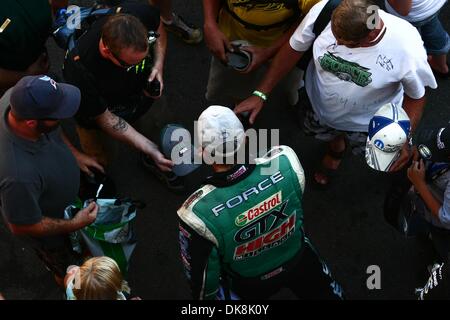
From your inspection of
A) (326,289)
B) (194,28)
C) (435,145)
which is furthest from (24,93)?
(194,28)

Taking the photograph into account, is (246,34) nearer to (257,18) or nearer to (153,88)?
(257,18)

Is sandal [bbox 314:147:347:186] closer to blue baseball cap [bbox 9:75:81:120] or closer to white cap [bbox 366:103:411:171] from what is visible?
white cap [bbox 366:103:411:171]

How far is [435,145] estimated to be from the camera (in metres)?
3.01

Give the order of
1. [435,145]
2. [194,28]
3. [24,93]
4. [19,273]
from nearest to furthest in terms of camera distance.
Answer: [24,93]
[435,145]
[19,273]
[194,28]

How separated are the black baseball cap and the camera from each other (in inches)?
69.1

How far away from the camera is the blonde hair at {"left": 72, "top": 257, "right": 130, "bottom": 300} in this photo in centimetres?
256

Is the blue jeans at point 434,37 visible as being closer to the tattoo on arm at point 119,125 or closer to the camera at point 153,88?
the camera at point 153,88

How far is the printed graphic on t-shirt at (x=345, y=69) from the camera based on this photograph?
3209 mm

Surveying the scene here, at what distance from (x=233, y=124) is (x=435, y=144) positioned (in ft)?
3.79

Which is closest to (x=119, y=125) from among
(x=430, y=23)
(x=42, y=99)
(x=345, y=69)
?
(x=42, y=99)

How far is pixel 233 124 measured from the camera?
110 inches

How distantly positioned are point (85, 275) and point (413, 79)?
2.13m
